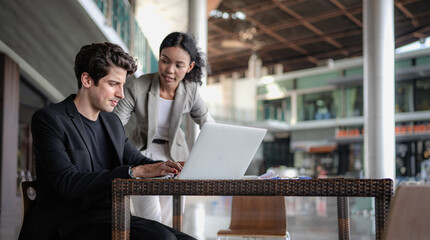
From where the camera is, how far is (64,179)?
62.9 inches

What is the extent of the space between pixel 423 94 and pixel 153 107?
19.3 metres

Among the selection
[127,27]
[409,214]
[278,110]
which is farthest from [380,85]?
[278,110]

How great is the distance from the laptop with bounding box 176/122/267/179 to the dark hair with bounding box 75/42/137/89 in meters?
0.53

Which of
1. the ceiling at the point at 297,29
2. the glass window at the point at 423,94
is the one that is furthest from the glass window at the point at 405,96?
the ceiling at the point at 297,29

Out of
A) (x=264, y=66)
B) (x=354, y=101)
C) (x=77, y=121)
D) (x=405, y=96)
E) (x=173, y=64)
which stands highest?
(x=264, y=66)

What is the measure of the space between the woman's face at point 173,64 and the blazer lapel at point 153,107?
0.23 feet

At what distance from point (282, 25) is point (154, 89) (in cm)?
1705

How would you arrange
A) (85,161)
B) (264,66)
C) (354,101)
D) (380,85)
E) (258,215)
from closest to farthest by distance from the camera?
1. (85,161)
2. (258,215)
3. (380,85)
4. (354,101)
5. (264,66)

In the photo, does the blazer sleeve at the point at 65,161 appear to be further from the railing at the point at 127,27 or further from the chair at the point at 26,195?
the railing at the point at 127,27

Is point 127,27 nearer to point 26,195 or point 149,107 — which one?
point 149,107

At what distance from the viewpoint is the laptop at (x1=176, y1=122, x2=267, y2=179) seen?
5.20ft

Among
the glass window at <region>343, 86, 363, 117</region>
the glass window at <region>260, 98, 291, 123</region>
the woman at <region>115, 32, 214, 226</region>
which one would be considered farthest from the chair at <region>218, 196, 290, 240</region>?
the glass window at <region>260, 98, 291, 123</region>

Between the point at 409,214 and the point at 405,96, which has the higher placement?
the point at 405,96

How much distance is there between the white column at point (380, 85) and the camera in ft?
31.7
